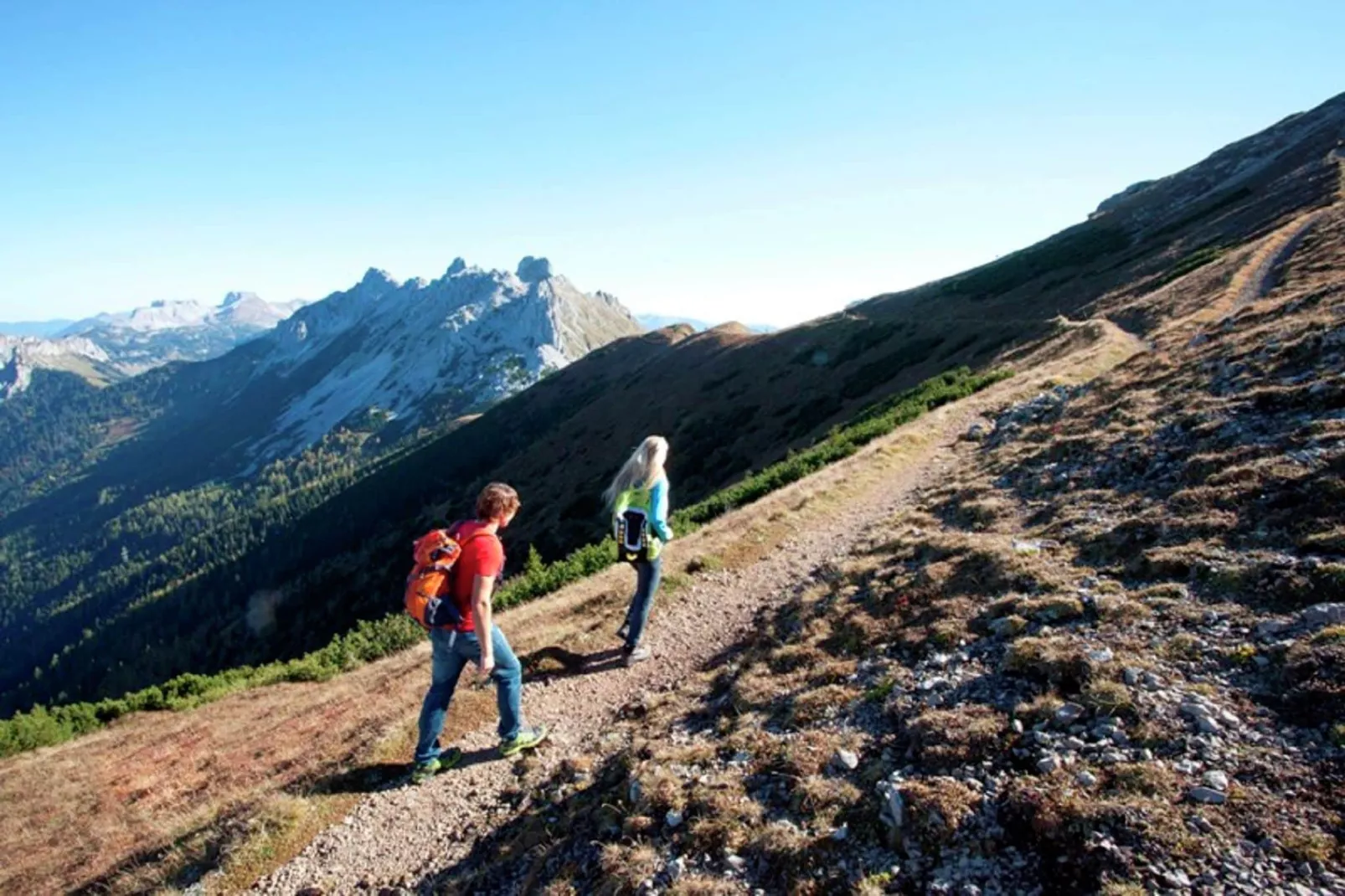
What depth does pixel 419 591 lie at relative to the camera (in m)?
8.84

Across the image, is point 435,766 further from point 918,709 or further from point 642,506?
point 918,709

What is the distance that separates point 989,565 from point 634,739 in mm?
Result: 7122

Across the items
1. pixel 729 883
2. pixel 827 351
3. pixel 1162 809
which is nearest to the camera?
pixel 1162 809

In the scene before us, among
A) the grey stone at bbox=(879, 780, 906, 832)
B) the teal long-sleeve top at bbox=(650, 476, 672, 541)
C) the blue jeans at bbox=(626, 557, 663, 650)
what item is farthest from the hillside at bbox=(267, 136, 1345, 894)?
the teal long-sleeve top at bbox=(650, 476, 672, 541)

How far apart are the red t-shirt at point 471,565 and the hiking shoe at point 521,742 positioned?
7.82 feet

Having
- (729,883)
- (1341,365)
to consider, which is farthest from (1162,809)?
(1341,365)

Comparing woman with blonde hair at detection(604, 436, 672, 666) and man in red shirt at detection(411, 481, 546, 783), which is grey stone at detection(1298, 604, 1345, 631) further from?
man in red shirt at detection(411, 481, 546, 783)

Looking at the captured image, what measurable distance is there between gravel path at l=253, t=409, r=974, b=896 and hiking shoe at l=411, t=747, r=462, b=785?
0.15 metres

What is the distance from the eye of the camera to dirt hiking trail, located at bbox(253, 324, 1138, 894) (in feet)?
28.8

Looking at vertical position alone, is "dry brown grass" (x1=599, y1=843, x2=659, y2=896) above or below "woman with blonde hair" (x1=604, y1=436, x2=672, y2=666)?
below

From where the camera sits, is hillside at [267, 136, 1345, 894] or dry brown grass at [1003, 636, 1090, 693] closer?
hillside at [267, 136, 1345, 894]

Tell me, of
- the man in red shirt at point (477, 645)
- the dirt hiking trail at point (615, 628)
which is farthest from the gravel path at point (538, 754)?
the man in red shirt at point (477, 645)

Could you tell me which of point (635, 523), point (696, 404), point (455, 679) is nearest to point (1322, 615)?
point (635, 523)

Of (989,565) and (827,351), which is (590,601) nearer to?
(989,565)
